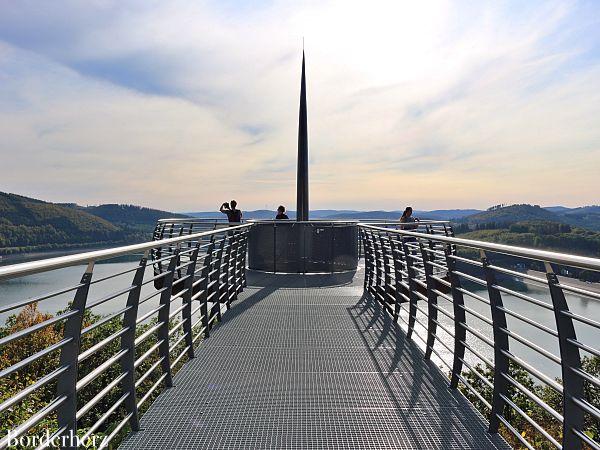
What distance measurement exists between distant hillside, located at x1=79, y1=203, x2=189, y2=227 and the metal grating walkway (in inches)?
4653

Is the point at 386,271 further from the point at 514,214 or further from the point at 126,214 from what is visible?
the point at 514,214

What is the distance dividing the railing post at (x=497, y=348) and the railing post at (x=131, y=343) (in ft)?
7.48

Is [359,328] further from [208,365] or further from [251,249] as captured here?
[251,249]

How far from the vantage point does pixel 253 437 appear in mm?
2838

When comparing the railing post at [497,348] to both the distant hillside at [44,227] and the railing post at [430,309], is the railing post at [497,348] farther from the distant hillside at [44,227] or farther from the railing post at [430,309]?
the distant hillside at [44,227]

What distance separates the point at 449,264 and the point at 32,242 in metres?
98.6

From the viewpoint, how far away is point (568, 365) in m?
2.07

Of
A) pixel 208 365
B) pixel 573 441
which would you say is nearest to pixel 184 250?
pixel 208 365

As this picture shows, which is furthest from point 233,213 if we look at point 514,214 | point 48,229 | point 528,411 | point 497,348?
point 514,214

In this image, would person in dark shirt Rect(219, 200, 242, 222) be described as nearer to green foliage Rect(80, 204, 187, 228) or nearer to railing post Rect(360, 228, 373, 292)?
railing post Rect(360, 228, 373, 292)

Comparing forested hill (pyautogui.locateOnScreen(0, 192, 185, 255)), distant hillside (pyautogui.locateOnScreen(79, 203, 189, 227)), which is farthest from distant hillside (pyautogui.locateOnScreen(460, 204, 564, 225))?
forested hill (pyautogui.locateOnScreen(0, 192, 185, 255))

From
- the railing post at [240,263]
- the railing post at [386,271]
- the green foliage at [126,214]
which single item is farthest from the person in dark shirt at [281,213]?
the green foliage at [126,214]

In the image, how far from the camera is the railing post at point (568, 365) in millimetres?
2049

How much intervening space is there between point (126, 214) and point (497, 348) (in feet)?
429
